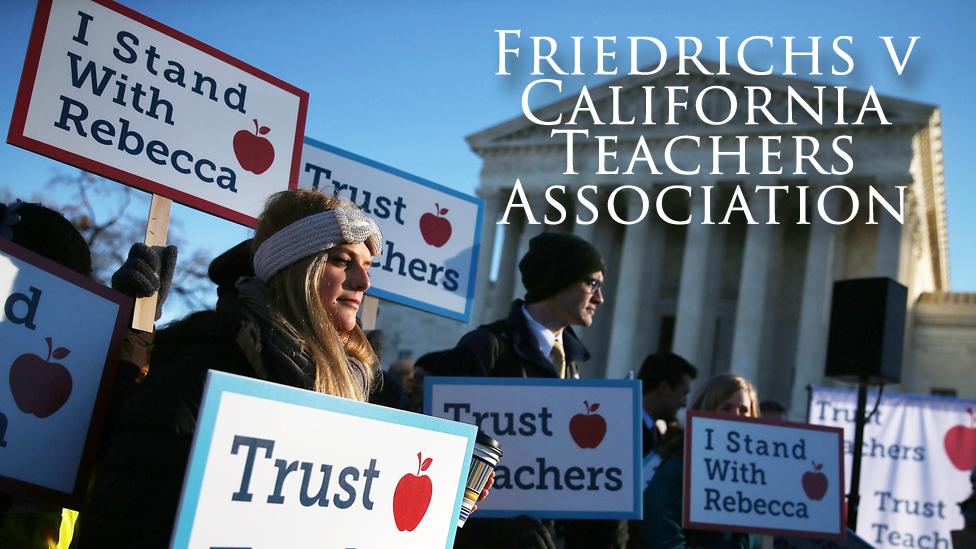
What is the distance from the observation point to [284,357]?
103 inches

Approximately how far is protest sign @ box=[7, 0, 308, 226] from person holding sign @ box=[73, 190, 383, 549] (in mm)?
1255

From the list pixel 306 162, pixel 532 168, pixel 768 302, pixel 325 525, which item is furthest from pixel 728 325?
pixel 325 525

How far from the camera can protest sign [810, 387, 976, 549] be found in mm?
13273

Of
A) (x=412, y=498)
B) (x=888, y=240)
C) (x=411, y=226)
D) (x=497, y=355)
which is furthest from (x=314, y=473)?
(x=888, y=240)

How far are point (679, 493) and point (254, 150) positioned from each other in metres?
2.95

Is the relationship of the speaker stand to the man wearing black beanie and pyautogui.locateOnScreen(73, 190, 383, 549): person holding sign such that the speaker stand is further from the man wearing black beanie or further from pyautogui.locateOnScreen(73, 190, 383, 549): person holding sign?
pyautogui.locateOnScreen(73, 190, 383, 549): person holding sign

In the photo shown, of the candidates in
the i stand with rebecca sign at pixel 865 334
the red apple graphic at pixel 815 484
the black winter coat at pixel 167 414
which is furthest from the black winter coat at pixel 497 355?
the i stand with rebecca sign at pixel 865 334

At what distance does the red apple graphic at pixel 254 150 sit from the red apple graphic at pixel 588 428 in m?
1.73

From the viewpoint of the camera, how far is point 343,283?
2.97 m

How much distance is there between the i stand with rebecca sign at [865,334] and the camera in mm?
10664

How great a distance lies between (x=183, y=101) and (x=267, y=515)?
247 centimetres

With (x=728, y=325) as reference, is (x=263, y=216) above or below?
below

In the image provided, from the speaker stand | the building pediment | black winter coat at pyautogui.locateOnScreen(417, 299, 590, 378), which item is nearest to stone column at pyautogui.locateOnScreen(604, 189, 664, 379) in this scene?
the building pediment

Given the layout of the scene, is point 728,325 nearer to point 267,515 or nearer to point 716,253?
point 716,253
